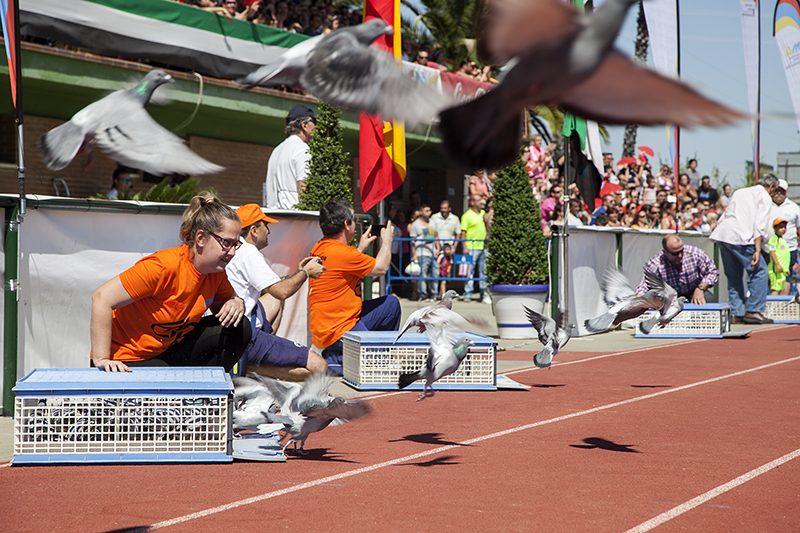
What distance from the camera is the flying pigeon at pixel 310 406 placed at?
4.59m

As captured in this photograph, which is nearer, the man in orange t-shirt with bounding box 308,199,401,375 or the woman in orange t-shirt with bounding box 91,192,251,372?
the woman in orange t-shirt with bounding box 91,192,251,372

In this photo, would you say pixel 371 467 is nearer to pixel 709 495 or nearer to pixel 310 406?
pixel 310 406

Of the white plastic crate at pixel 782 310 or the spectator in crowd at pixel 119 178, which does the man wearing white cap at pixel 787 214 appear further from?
the spectator in crowd at pixel 119 178

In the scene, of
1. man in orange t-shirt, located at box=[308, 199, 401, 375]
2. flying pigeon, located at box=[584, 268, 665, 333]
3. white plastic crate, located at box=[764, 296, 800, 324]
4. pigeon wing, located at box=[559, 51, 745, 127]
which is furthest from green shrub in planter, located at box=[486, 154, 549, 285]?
pigeon wing, located at box=[559, 51, 745, 127]

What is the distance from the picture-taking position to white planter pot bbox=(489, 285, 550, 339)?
11664mm

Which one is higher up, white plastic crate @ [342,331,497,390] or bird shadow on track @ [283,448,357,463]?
white plastic crate @ [342,331,497,390]

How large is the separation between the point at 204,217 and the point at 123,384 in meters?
1.12

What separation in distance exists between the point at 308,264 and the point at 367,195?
1589 millimetres

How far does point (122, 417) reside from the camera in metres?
4.76

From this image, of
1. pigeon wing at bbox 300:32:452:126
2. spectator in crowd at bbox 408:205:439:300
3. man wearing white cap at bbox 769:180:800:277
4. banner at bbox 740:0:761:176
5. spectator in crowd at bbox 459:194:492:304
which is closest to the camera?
pigeon wing at bbox 300:32:452:126

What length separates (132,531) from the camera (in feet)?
12.1

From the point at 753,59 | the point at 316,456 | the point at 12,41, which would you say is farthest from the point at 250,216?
the point at 753,59

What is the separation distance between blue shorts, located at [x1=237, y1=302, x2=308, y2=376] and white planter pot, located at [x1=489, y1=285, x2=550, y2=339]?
539 cm

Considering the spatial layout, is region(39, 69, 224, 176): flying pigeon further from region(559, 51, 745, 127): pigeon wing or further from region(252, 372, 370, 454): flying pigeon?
region(252, 372, 370, 454): flying pigeon
